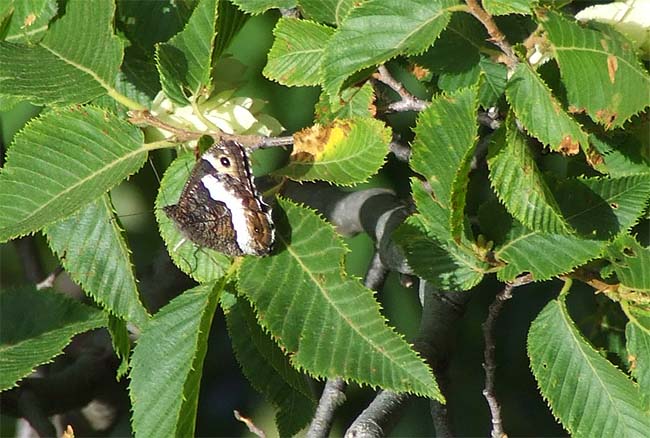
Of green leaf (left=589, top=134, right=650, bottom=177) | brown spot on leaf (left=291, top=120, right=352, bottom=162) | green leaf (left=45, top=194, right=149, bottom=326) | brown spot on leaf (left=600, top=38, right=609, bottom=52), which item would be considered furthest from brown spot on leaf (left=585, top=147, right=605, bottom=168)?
green leaf (left=45, top=194, right=149, bottom=326)

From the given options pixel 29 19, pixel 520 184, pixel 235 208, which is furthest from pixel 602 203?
pixel 29 19

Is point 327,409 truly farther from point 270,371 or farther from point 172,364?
point 172,364

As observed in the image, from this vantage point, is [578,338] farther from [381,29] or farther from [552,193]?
[381,29]

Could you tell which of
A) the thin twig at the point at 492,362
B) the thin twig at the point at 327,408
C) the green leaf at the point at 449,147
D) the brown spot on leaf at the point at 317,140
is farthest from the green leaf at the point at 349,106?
the thin twig at the point at 327,408

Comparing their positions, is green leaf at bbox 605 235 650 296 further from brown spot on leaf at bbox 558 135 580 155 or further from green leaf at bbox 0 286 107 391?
green leaf at bbox 0 286 107 391

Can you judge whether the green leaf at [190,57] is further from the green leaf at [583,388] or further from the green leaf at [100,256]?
the green leaf at [583,388]

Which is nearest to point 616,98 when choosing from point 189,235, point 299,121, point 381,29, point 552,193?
point 552,193

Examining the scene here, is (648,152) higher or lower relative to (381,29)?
lower
